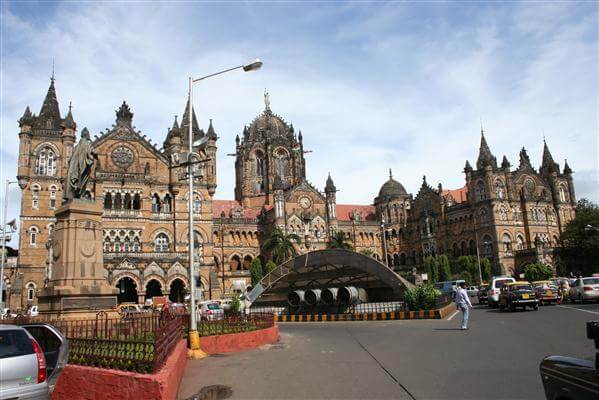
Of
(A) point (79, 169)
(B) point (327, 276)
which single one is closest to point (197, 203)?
(B) point (327, 276)

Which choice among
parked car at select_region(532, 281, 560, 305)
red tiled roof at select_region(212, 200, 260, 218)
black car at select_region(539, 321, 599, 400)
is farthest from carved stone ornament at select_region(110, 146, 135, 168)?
black car at select_region(539, 321, 599, 400)

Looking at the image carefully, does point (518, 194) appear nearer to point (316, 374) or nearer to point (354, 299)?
point (354, 299)

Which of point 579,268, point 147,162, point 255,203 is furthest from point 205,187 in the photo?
point 579,268

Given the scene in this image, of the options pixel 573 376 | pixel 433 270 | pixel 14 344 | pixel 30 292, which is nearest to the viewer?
pixel 573 376

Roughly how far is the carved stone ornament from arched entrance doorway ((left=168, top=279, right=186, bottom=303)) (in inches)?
547

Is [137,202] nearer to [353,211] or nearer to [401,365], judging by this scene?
[353,211]

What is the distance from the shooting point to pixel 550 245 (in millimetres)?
65188

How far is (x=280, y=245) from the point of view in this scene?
2261 inches

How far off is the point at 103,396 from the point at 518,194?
67822mm

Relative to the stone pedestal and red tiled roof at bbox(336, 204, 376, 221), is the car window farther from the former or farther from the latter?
red tiled roof at bbox(336, 204, 376, 221)

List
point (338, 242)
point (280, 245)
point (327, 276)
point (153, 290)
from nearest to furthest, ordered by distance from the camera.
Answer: point (327, 276) < point (153, 290) < point (280, 245) < point (338, 242)

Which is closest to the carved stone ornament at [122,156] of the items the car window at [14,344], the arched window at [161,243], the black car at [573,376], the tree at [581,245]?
the arched window at [161,243]

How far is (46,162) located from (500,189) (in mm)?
56554

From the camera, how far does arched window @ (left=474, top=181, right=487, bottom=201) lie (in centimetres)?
6569
